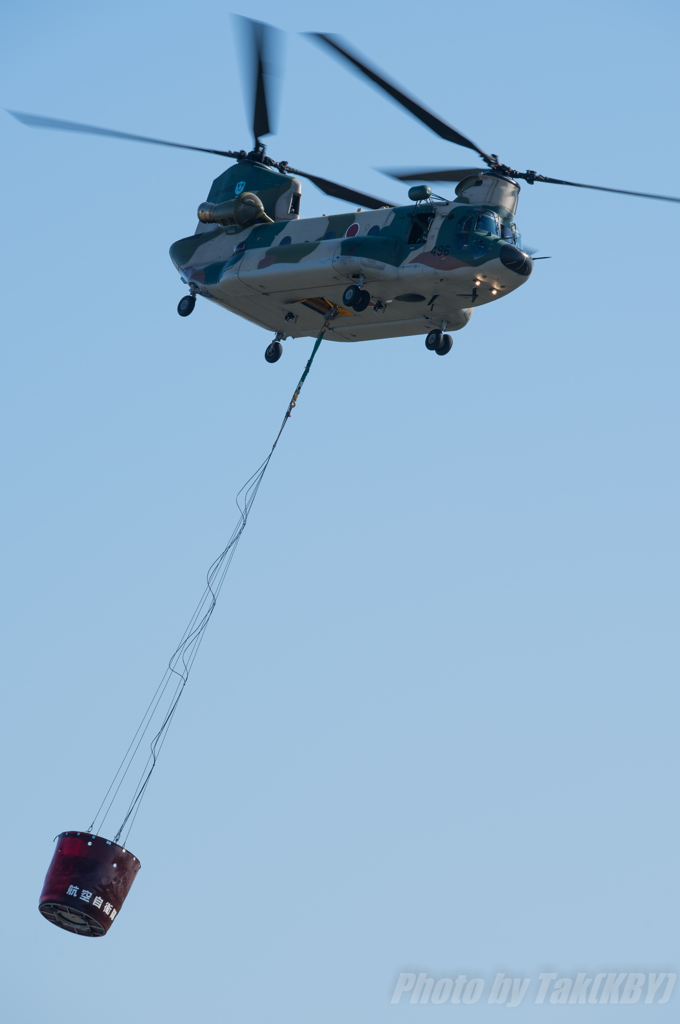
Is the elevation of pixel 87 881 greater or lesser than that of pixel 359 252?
lesser

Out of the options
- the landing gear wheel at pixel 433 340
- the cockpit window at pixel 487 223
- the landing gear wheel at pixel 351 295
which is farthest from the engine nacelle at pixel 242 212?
the cockpit window at pixel 487 223

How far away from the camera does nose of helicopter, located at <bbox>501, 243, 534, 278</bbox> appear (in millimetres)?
31016

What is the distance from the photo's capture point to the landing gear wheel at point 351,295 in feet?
106

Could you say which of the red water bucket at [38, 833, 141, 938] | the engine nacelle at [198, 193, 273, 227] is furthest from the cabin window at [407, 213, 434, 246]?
the red water bucket at [38, 833, 141, 938]

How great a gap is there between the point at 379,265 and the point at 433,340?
89.2 inches

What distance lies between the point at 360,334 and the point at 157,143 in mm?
6836

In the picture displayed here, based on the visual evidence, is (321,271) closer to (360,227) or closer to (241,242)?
(360,227)

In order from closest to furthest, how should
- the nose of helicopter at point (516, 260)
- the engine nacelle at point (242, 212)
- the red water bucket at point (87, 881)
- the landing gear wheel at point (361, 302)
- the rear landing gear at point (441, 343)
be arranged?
the red water bucket at point (87, 881) → the nose of helicopter at point (516, 260) → the landing gear wheel at point (361, 302) → the rear landing gear at point (441, 343) → the engine nacelle at point (242, 212)

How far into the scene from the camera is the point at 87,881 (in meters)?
27.8

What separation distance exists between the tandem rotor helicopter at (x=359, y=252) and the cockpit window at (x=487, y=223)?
27mm

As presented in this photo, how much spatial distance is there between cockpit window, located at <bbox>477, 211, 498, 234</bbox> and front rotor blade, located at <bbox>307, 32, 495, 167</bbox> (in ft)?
5.32

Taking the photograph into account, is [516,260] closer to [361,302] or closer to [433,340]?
[433,340]

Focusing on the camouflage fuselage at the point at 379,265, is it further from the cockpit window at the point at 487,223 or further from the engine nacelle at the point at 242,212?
the engine nacelle at the point at 242,212

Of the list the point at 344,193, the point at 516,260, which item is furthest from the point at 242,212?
the point at 516,260
